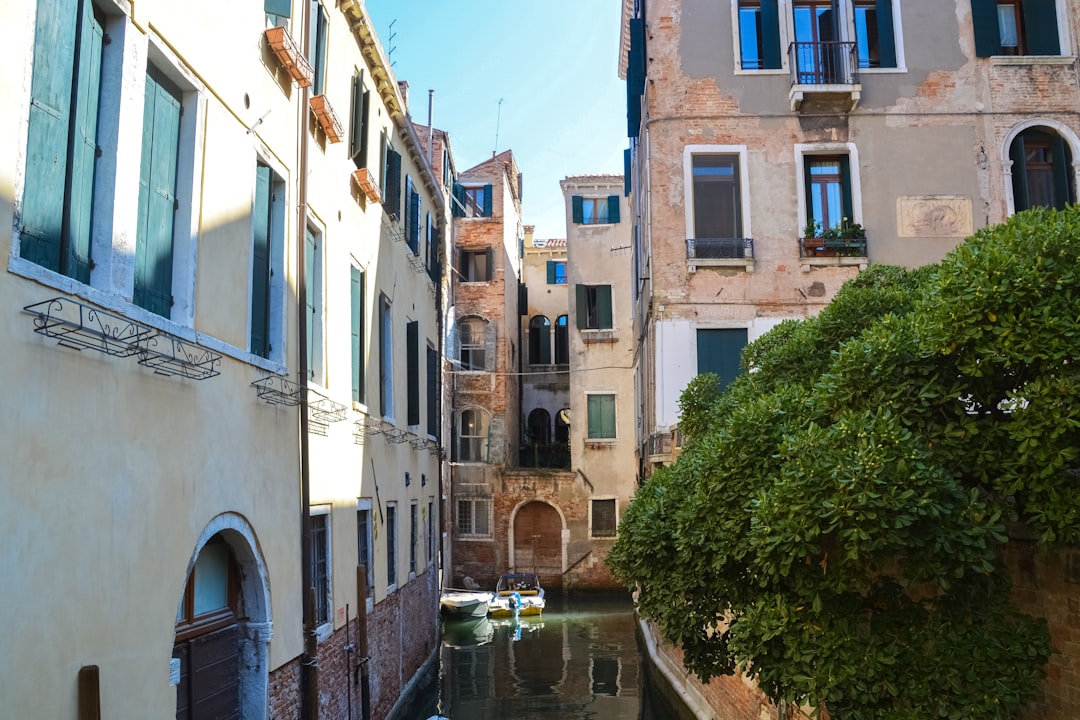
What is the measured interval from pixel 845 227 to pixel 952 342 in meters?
9.24

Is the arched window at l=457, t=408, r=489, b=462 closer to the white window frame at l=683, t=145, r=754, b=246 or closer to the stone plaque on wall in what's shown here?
the white window frame at l=683, t=145, r=754, b=246

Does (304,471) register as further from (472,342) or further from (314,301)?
(472,342)

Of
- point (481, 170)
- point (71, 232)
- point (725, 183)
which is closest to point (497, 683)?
point (725, 183)

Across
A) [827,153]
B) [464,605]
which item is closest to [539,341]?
[464,605]

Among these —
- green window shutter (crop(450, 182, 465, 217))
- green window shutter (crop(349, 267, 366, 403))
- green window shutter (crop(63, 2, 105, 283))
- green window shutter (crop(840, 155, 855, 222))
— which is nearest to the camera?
green window shutter (crop(63, 2, 105, 283))

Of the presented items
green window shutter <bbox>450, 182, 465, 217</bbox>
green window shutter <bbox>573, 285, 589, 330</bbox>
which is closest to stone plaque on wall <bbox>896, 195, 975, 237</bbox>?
green window shutter <bbox>573, 285, 589, 330</bbox>

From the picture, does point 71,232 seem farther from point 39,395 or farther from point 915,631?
point 915,631

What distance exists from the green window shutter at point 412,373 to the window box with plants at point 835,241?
19.5 ft

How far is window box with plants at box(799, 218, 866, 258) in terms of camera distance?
13.6m

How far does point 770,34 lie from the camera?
548 inches

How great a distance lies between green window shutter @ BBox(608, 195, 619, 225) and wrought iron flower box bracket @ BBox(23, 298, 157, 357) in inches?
925

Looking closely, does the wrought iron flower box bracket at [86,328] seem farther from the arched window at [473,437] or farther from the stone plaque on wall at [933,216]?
the arched window at [473,437]

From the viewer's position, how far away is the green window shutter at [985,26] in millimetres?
13875

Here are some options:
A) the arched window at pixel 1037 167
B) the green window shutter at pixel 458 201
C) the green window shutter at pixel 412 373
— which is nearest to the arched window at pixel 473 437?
the green window shutter at pixel 458 201
